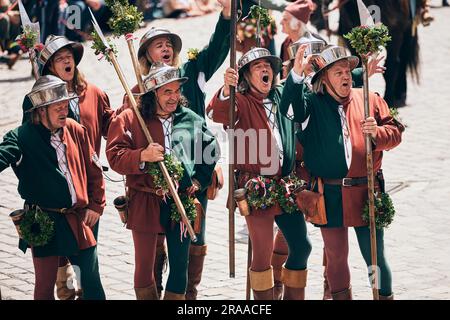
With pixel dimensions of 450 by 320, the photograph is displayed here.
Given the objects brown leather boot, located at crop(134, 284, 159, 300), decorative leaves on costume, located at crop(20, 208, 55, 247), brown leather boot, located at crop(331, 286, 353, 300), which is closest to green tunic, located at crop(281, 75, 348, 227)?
brown leather boot, located at crop(331, 286, 353, 300)

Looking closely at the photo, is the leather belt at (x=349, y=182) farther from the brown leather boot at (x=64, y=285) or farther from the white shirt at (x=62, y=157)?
the brown leather boot at (x=64, y=285)

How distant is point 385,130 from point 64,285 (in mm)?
2555

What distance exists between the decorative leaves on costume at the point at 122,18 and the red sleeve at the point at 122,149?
2.01 ft

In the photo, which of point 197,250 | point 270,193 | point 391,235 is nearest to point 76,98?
point 197,250

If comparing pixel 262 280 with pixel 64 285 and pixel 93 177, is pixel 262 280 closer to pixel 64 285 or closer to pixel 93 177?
pixel 93 177

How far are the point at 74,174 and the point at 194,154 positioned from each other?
2.79 feet

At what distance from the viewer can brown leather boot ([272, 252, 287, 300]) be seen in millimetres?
9117

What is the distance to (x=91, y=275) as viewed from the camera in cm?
793

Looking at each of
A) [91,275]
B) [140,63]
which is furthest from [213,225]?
[91,275]

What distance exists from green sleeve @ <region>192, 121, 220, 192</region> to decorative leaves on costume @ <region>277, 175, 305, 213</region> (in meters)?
0.48

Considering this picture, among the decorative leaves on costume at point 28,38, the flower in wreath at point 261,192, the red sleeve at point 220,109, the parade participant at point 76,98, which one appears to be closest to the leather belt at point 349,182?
the flower in wreath at point 261,192

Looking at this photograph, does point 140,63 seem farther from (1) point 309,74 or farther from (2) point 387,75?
(2) point 387,75

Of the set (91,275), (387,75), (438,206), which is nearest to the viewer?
(91,275)

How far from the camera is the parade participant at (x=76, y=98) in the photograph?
8727 millimetres
